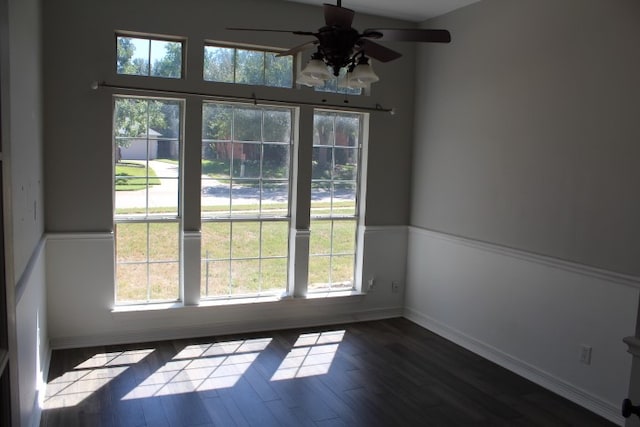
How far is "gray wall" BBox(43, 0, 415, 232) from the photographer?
405 cm

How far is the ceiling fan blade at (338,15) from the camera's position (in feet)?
8.04

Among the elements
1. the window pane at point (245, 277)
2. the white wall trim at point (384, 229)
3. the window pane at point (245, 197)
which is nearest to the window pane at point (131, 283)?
the window pane at point (245, 277)

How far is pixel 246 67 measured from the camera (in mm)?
4660

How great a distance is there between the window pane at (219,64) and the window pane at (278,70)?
0.32 metres

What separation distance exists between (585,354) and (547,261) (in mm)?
688

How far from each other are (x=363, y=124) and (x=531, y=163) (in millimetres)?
1773

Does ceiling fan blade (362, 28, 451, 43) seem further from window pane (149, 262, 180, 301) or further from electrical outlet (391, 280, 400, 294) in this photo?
electrical outlet (391, 280, 400, 294)

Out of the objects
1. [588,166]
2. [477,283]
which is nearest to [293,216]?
[477,283]

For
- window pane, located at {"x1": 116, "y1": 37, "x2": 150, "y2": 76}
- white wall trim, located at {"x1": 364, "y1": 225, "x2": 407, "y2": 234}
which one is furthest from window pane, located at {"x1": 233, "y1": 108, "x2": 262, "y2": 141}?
white wall trim, located at {"x1": 364, "y1": 225, "x2": 407, "y2": 234}

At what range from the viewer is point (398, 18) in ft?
16.9

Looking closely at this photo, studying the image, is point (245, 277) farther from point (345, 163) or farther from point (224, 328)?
point (345, 163)

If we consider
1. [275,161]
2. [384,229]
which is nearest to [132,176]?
[275,161]

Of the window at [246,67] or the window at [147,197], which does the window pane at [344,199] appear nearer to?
the window at [246,67]

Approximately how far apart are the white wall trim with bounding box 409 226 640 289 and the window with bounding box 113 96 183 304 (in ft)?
8.15
